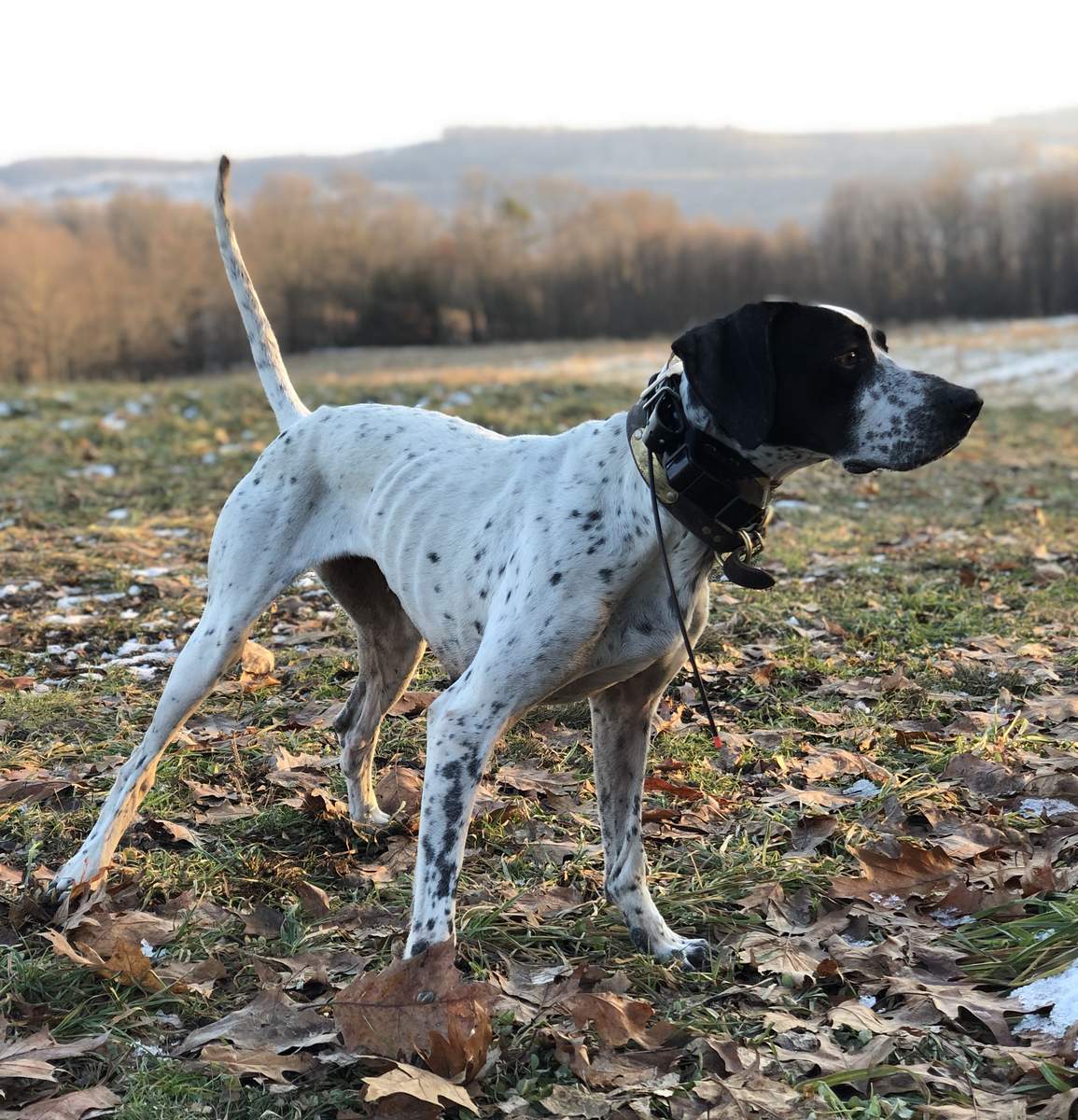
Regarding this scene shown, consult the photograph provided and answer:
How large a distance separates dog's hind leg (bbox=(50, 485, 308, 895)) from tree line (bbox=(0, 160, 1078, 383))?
48.4m

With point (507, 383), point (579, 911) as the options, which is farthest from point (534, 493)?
point (507, 383)

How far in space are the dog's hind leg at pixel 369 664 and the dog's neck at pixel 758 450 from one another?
1.58m

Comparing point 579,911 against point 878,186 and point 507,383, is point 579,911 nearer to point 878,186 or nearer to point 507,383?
point 507,383

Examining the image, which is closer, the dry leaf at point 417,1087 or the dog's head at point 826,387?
the dry leaf at point 417,1087

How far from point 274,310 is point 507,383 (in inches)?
1688

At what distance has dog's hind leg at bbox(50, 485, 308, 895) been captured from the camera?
3.74m

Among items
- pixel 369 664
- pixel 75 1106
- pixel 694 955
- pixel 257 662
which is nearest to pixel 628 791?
pixel 694 955

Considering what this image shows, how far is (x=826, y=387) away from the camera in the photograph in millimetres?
2893

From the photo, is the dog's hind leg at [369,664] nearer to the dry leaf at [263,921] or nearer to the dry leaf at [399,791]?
the dry leaf at [399,791]

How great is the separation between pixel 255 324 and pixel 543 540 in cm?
191

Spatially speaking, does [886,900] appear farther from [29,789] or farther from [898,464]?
[29,789]

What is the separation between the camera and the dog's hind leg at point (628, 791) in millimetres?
3217

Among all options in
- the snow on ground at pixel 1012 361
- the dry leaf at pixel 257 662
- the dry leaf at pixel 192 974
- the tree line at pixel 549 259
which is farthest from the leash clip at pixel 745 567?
the tree line at pixel 549 259

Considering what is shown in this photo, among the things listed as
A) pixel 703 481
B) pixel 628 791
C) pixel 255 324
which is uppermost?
pixel 255 324
